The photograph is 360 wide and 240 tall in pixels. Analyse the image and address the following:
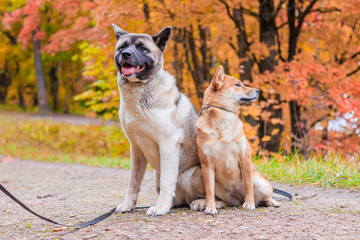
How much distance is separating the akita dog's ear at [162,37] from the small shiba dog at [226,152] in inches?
23.5

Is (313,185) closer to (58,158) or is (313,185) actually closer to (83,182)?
(83,182)

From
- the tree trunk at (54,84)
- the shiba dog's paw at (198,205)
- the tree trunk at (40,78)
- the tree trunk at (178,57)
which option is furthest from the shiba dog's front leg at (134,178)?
the tree trunk at (54,84)

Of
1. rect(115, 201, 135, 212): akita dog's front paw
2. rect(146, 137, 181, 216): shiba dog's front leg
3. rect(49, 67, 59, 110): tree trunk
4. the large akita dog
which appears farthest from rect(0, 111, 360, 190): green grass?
rect(49, 67, 59, 110): tree trunk

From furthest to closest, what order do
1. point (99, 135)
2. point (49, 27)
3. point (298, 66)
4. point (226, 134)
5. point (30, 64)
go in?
point (30, 64)
point (49, 27)
point (99, 135)
point (298, 66)
point (226, 134)

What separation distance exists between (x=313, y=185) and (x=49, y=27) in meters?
19.9

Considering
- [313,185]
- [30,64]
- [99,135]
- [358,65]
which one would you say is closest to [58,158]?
[99,135]

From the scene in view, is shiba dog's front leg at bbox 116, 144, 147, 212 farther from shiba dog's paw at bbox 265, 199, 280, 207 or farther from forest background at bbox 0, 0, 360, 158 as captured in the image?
forest background at bbox 0, 0, 360, 158

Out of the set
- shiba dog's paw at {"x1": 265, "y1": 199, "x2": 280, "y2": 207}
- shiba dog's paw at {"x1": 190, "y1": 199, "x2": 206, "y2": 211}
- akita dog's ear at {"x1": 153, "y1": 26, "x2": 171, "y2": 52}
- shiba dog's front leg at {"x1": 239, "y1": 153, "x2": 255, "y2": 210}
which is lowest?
shiba dog's paw at {"x1": 265, "y1": 199, "x2": 280, "y2": 207}

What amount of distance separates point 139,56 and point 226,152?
1.18m

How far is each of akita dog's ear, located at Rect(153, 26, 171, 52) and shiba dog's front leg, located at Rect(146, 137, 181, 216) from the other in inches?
36.4

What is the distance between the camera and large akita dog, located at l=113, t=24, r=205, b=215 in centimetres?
341

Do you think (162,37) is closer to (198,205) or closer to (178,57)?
(198,205)

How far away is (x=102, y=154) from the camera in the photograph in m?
→ 13.5

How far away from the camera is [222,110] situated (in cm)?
351
